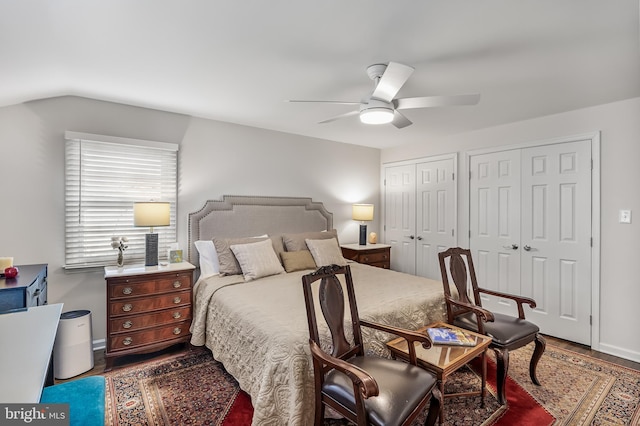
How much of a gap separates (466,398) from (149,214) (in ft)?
Result: 10.0

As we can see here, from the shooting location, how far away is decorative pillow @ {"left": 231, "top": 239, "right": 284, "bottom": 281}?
3228 millimetres

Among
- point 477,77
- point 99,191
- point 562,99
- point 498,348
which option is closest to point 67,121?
point 99,191

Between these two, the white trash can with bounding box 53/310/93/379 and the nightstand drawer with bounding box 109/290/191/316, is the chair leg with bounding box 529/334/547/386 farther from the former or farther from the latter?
the white trash can with bounding box 53/310/93/379

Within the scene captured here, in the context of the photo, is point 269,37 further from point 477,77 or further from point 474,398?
point 474,398

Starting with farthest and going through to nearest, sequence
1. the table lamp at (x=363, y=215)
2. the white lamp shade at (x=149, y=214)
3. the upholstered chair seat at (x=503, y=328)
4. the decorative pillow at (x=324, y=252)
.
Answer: the table lamp at (x=363, y=215) < the decorative pillow at (x=324, y=252) < the white lamp shade at (x=149, y=214) < the upholstered chair seat at (x=503, y=328)

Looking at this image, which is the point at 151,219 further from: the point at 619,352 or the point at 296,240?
the point at 619,352

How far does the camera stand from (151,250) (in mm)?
3150

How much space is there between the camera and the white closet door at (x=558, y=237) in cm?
339

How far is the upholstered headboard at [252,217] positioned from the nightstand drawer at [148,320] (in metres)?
0.68

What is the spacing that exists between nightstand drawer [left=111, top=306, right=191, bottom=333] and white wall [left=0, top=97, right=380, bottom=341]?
1.78 feet

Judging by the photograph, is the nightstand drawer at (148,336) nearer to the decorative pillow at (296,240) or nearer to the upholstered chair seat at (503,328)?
the decorative pillow at (296,240)

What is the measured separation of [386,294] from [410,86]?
5.85 feet

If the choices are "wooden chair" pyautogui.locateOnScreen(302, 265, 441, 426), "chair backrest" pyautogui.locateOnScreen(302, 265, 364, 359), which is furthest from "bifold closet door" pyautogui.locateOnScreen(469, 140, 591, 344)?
"chair backrest" pyautogui.locateOnScreen(302, 265, 364, 359)

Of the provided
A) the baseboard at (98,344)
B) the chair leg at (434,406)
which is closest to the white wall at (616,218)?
the chair leg at (434,406)
